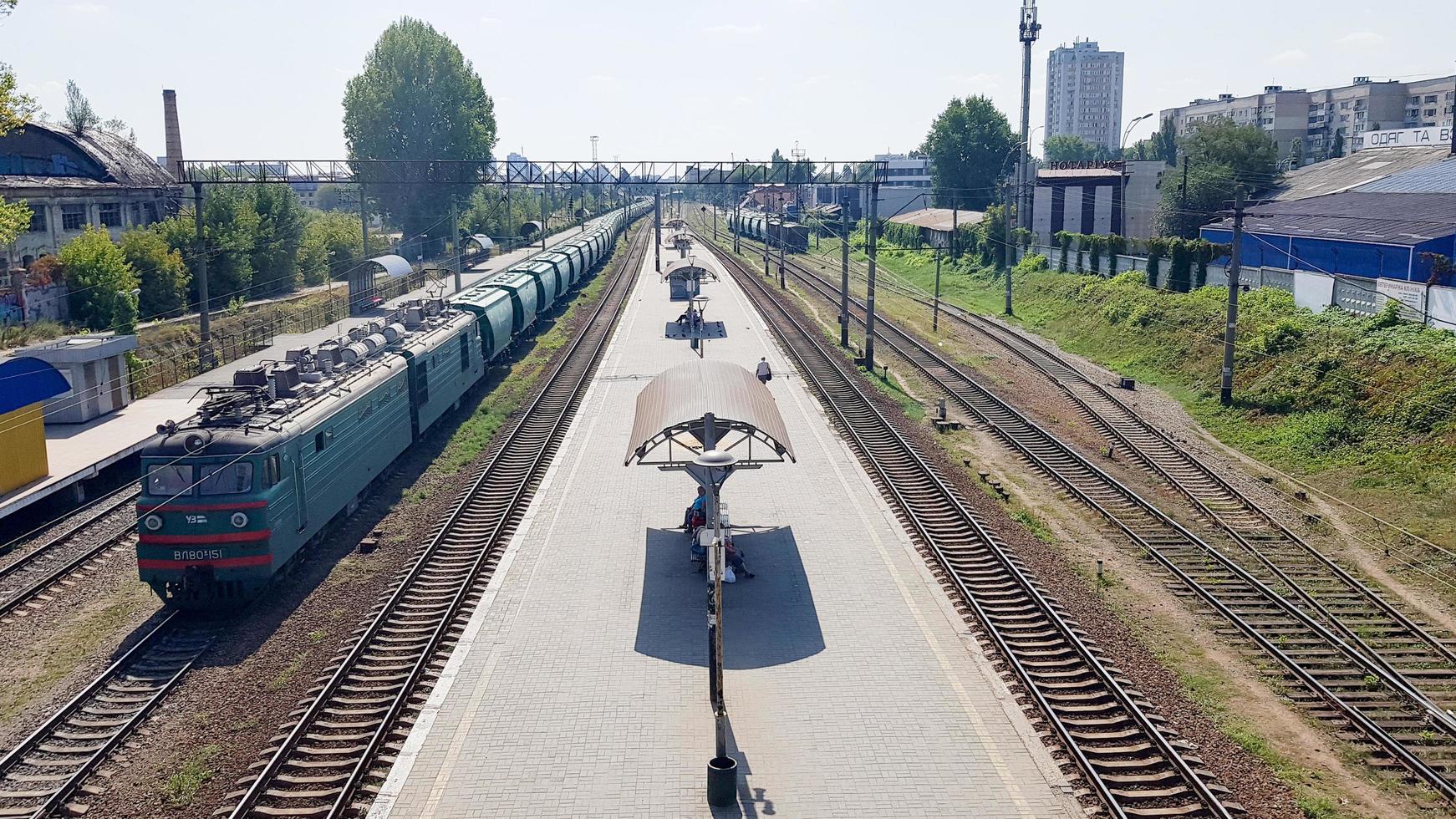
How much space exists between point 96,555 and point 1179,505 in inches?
859

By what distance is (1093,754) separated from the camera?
12844mm

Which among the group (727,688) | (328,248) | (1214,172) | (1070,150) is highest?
(1070,150)

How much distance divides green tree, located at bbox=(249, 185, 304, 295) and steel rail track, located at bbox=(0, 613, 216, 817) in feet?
135

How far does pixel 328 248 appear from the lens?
6450cm

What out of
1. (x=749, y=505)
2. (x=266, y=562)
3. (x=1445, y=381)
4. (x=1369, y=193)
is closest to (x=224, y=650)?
(x=266, y=562)

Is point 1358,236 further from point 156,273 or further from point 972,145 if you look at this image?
point 972,145

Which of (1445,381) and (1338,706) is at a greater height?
(1445,381)

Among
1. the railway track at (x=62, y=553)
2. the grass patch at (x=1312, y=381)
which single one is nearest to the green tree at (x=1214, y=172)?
the grass patch at (x=1312, y=381)

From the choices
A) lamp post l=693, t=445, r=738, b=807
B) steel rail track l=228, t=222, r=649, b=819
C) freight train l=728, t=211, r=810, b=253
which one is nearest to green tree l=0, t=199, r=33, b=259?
steel rail track l=228, t=222, r=649, b=819

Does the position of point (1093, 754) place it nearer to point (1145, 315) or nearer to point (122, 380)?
point (122, 380)

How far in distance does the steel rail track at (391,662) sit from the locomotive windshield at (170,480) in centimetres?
354

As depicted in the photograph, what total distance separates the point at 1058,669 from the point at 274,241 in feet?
167

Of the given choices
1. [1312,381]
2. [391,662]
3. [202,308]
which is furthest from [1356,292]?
[202,308]

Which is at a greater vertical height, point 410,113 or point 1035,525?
point 410,113
